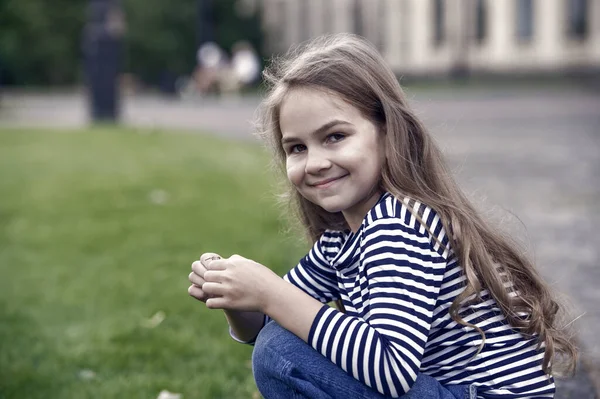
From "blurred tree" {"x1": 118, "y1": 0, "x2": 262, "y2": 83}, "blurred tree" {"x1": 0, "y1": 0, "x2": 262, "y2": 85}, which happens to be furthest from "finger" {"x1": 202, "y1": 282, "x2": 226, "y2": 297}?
"blurred tree" {"x1": 118, "y1": 0, "x2": 262, "y2": 83}

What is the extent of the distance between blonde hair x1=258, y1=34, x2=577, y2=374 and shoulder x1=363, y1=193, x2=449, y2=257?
0.07 feet

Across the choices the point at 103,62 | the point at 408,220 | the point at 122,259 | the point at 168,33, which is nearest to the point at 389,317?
the point at 408,220

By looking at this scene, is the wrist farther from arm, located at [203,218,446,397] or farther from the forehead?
Result: the forehead

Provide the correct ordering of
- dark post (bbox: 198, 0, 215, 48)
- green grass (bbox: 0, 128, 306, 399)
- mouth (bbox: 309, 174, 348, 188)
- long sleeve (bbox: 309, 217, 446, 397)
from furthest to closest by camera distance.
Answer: dark post (bbox: 198, 0, 215, 48), green grass (bbox: 0, 128, 306, 399), mouth (bbox: 309, 174, 348, 188), long sleeve (bbox: 309, 217, 446, 397)

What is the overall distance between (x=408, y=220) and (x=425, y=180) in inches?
8.3

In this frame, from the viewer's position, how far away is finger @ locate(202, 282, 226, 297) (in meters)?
2.05

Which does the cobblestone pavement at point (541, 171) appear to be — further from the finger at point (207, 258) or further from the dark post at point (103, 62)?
the dark post at point (103, 62)

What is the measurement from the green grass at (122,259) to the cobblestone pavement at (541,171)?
0.93 m

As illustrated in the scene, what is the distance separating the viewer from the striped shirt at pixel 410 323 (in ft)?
6.25

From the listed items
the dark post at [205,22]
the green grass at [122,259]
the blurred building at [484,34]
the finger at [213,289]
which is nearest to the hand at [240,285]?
the finger at [213,289]

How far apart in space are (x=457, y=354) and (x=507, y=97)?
70.1 ft

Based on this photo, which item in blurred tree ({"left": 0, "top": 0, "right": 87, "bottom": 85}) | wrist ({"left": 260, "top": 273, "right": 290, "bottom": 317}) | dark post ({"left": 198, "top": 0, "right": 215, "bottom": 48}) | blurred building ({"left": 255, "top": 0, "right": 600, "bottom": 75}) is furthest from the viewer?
blurred tree ({"left": 0, "top": 0, "right": 87, "bottom": 85})

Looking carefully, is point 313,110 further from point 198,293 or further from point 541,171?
point 541,171

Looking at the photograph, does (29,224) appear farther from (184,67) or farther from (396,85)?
(184,67)
